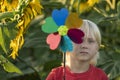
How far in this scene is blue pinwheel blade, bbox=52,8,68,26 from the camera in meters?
1.44

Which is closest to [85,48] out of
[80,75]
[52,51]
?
[80,75]

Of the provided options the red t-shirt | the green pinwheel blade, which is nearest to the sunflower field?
the red t-shirt

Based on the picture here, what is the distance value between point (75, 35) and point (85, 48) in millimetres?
141

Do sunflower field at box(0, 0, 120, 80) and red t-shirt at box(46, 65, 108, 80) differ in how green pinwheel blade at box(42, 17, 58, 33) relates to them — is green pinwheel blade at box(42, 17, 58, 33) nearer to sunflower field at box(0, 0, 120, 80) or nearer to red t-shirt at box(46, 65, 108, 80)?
red t-shirt at box(46, 65, 108, 80)

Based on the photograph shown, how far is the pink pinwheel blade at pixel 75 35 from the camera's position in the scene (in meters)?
1.44

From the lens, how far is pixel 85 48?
61.8 inches

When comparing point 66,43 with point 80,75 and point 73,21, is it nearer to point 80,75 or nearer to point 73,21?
point 73,21

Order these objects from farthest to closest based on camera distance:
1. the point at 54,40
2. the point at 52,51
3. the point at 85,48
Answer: the point at 52,51 → the point at 85,48 → the point at 54,40

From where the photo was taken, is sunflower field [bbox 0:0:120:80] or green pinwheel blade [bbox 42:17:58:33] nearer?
green pinwheel blade [bbox 42:17:58:33]

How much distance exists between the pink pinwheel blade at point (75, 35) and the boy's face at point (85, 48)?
0.38 feet

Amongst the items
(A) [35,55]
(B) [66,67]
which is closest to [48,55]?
(A) [35,55]

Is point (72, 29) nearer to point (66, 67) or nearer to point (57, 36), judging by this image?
point (57, 36)

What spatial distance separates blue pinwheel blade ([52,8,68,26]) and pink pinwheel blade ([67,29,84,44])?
36mm

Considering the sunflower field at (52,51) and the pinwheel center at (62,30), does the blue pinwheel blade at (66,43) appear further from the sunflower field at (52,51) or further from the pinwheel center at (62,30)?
the sunflower field at (52,51)
